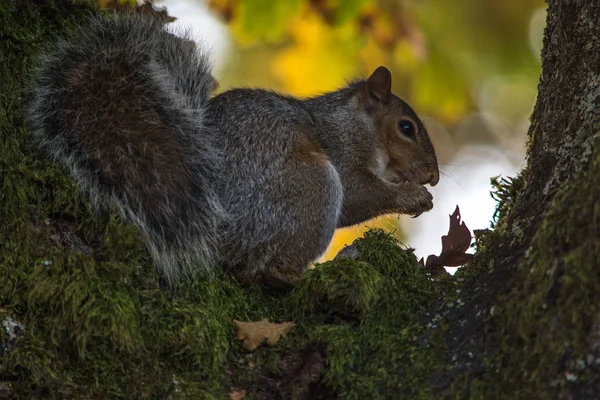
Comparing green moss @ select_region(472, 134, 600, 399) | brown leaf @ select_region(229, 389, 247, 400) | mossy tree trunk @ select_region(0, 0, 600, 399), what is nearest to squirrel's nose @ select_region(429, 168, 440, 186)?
mossy tree trunk @ select_region(0, 0, 600, 399)

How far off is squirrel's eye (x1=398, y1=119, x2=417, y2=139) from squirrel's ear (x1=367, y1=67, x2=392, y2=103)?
0.13 meters

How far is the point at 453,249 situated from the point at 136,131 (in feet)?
3.29

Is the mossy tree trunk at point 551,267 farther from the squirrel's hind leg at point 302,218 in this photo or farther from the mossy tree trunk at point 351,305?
the squirrel's hind leg at point 302,218

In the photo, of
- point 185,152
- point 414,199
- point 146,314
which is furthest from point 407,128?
point 146,314

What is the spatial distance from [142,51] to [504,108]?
17.2ft

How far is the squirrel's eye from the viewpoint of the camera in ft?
11.4

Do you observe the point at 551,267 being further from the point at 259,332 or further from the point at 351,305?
the point at 259,332

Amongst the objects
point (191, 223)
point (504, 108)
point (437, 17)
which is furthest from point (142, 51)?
point (504, 108)

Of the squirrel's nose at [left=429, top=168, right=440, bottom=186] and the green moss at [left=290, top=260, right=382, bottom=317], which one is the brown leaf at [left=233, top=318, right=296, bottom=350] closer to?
the green moss at [left=290, top=260, right=382, bottom=317]

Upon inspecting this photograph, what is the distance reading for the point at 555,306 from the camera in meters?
1.47

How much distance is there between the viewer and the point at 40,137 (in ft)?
7.07

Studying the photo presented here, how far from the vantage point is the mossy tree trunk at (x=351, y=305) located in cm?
150

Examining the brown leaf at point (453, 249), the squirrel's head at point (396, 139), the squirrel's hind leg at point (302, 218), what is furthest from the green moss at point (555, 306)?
the squirrel's head at point (396, 139)

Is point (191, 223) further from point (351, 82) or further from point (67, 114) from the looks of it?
point (351, 82)
